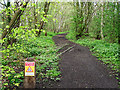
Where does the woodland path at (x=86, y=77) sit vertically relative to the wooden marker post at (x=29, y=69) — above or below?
below

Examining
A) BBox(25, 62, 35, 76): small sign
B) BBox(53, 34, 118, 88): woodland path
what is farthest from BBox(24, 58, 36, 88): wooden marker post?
BBox(53, 34, 118, 88): woodland path

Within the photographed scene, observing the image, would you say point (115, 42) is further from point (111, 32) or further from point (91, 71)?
point (91, 71)

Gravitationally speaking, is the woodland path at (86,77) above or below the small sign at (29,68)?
below

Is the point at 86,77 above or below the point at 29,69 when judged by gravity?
below


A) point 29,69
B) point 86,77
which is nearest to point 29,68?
point 29,69

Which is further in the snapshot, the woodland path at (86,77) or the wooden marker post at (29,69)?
the woodland path at (86,77)

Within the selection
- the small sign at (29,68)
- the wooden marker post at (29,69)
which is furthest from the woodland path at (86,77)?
the small sign at (29,68)

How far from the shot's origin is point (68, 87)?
16.1 ft

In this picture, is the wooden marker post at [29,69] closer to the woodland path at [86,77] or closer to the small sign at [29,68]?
the small sign at [29,68]

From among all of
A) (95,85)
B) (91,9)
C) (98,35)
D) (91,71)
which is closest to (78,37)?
(98,35)

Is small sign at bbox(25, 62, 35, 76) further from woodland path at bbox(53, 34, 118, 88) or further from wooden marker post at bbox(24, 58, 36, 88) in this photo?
woodland path at bbox(53, 34, 118, 88)

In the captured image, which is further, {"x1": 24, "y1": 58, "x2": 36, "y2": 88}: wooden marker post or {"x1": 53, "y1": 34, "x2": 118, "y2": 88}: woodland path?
{"x1": 53, "y1": 34, "x2": 118, "y2": 88}: woodland path

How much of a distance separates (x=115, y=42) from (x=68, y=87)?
33.1ft

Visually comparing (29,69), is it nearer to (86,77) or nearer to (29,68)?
(29,68)
